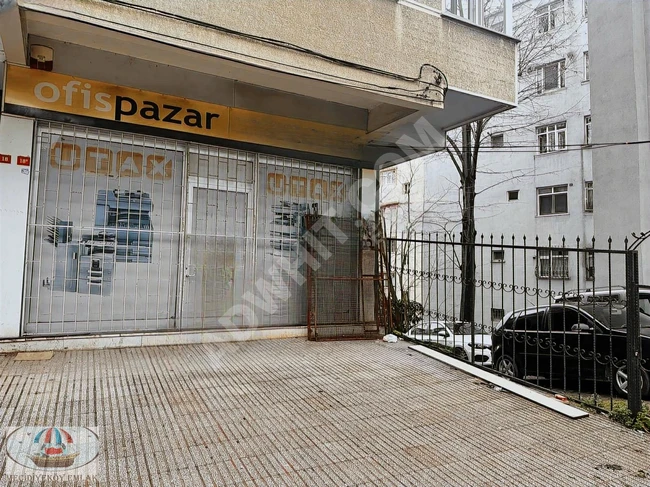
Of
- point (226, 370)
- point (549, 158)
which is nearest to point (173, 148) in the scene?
point (226, 370)

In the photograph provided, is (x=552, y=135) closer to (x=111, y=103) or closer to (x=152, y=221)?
(x=152, y=221)

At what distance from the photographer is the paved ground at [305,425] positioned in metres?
2.73

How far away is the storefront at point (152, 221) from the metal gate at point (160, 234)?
0.01 meters

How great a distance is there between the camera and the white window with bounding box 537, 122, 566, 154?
18266mm

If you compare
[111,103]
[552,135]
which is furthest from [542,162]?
[111,103]

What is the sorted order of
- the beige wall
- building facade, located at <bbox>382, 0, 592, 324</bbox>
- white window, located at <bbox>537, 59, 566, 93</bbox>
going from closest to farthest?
the beige wall < building facade, located at <bbox>382, 0, 592, 324</bbox> < white window, located at <bbox>537, 59, 566, 93</bbox>

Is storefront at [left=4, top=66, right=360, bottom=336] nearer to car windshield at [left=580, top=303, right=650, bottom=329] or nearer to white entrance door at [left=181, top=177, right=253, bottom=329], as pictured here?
white entrance door at [left=181, top=177, right=253, bottom=329]

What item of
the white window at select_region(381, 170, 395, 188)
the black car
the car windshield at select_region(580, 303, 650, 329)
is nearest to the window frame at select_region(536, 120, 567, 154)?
the white window at select_region(381, 170, 395, 188)

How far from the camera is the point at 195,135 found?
6133 mm

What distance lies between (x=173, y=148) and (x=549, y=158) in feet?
57.4

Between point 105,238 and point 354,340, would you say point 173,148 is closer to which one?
point 105,238

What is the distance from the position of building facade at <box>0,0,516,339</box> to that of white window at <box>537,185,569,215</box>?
1320cm

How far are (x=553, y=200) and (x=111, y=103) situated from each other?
18.2 meters

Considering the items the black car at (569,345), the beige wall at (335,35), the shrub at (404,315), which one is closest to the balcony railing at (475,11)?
the beige wall at (335,35)
